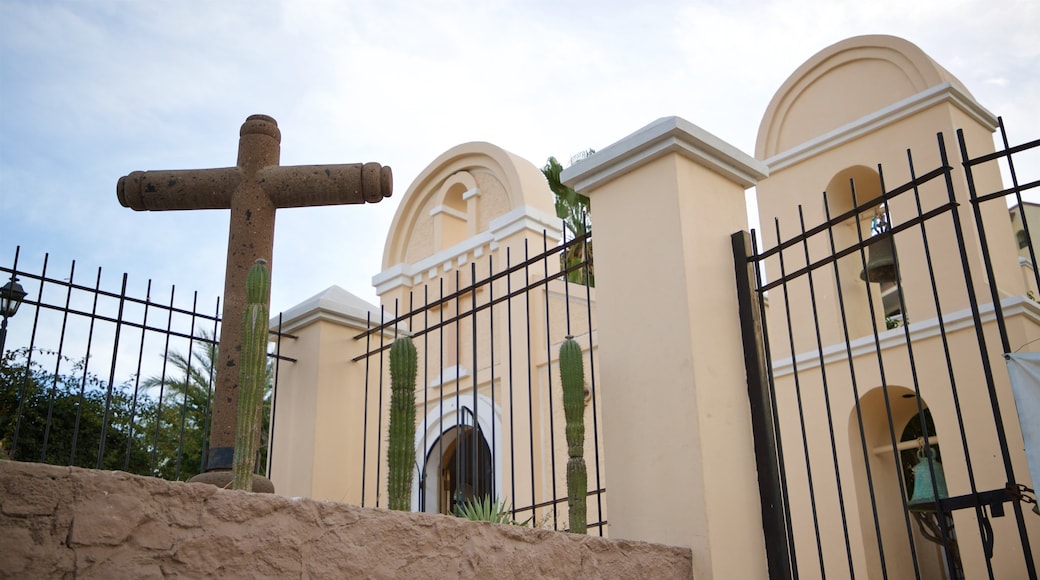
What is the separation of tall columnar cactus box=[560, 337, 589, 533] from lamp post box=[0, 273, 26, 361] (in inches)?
137

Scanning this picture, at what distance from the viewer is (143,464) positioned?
67.2 ft

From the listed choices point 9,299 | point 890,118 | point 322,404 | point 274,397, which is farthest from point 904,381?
point 9,299

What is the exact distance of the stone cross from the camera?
496 centimetres

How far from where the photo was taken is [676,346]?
4598 mm

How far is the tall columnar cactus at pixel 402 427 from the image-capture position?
4.50m

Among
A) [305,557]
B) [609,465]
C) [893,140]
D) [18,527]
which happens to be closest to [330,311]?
[609,465]

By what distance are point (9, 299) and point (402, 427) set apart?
9.78 ft

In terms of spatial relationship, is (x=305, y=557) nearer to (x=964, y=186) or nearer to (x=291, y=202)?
(x=291, y=202)

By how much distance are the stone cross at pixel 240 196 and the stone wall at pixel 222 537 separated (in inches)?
77.3

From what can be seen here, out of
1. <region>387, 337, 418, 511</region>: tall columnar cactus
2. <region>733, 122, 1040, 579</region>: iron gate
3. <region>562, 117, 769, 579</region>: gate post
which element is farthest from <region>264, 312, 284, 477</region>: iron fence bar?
<region>733, 122, 1040, 579</region>: iron gate

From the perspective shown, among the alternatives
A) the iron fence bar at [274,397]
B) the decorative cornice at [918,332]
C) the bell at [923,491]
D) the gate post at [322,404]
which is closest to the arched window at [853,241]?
the decorative cornice at [918,332]

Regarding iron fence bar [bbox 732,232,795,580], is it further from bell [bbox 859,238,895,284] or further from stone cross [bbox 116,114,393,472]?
bell [bbox 859,238,895,284]

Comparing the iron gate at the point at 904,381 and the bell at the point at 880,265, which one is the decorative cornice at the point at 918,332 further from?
the bell at the point at 880,265

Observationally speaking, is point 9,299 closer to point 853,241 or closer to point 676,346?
point 676,346
